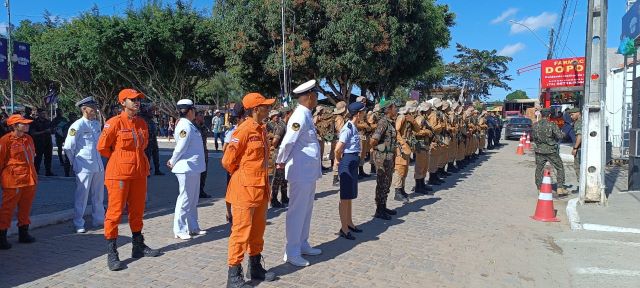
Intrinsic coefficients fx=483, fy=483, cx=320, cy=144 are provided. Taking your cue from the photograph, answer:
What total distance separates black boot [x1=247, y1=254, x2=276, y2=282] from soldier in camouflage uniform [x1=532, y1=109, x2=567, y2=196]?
23.1ft

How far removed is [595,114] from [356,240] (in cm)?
553

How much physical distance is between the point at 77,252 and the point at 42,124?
7248 mm

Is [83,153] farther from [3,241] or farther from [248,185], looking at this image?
[248,185]

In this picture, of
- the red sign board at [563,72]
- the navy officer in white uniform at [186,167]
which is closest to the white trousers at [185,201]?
the navy officer in white uniform at [186,167]

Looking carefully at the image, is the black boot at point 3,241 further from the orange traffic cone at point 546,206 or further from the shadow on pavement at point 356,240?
the orange traffic cone at point 546,206

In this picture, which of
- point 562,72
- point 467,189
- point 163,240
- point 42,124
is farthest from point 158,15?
point 562,72

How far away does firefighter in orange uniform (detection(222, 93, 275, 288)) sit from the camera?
4.35 metres

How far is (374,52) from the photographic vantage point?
73.4 feet

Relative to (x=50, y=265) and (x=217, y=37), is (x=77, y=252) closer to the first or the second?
(x=50, y=265)

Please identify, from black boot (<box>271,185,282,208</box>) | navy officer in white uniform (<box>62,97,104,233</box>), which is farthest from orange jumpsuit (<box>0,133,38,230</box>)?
Result: black boot (<box>271,185,282,208</box>)

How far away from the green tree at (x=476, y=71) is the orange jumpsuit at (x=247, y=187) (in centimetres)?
6246

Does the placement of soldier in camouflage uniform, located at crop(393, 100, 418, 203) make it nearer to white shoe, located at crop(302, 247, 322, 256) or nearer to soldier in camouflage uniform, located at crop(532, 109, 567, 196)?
soldier in camouflage uniform, located at crop(532, 109, 567, 196)

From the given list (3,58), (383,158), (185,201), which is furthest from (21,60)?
(383,158)

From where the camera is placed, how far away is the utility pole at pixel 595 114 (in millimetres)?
8742
